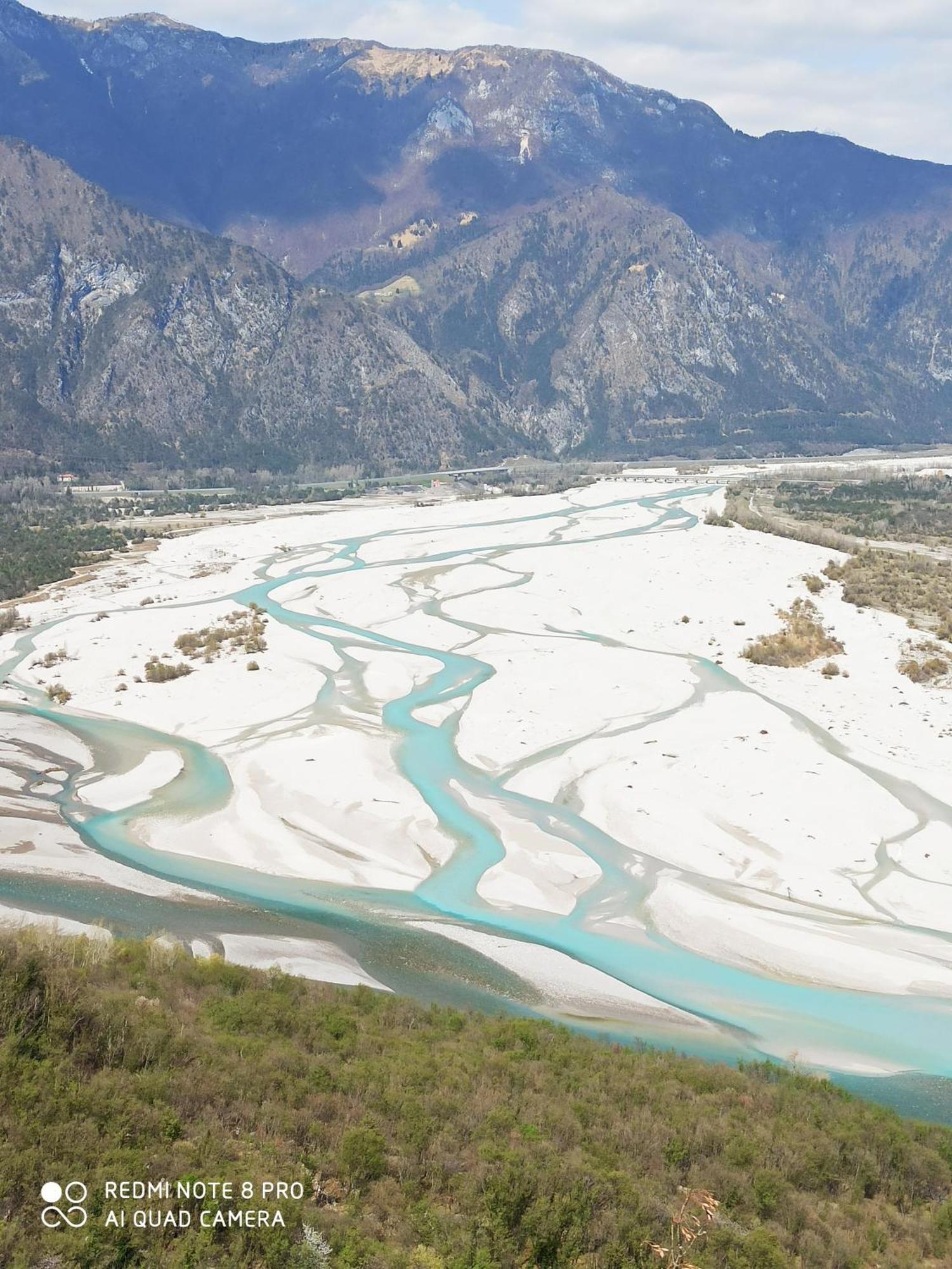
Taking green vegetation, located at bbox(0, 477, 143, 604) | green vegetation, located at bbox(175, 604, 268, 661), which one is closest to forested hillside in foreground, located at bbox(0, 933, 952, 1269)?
green vegetation, located at bbox(175, 604, 268, 661)

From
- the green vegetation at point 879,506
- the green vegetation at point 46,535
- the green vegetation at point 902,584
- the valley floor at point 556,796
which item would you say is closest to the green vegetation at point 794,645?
the valley floor at point 556,796

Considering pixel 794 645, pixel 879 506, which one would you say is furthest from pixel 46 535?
pixel 879 506

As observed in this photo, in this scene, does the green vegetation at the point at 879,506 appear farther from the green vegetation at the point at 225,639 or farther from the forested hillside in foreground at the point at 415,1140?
the forested hillside in foreground at the point at 415,1140

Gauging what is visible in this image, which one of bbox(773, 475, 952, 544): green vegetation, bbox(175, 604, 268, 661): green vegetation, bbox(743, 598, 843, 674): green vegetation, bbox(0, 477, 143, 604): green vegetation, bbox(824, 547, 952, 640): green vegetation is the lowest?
bbox(0, 477, 143, 604): green vegetation

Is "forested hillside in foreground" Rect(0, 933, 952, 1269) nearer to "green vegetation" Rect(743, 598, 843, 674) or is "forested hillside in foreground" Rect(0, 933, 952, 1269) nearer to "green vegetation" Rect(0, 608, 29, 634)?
"green vegetation" Rect(743, 598, 843, 674)

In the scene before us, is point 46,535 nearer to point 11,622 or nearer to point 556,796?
point 11,622

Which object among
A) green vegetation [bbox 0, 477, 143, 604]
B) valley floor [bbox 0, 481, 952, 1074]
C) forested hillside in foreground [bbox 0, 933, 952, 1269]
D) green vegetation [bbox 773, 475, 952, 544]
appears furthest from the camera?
green vegetation [bbox 773, 475, 952, 544]
